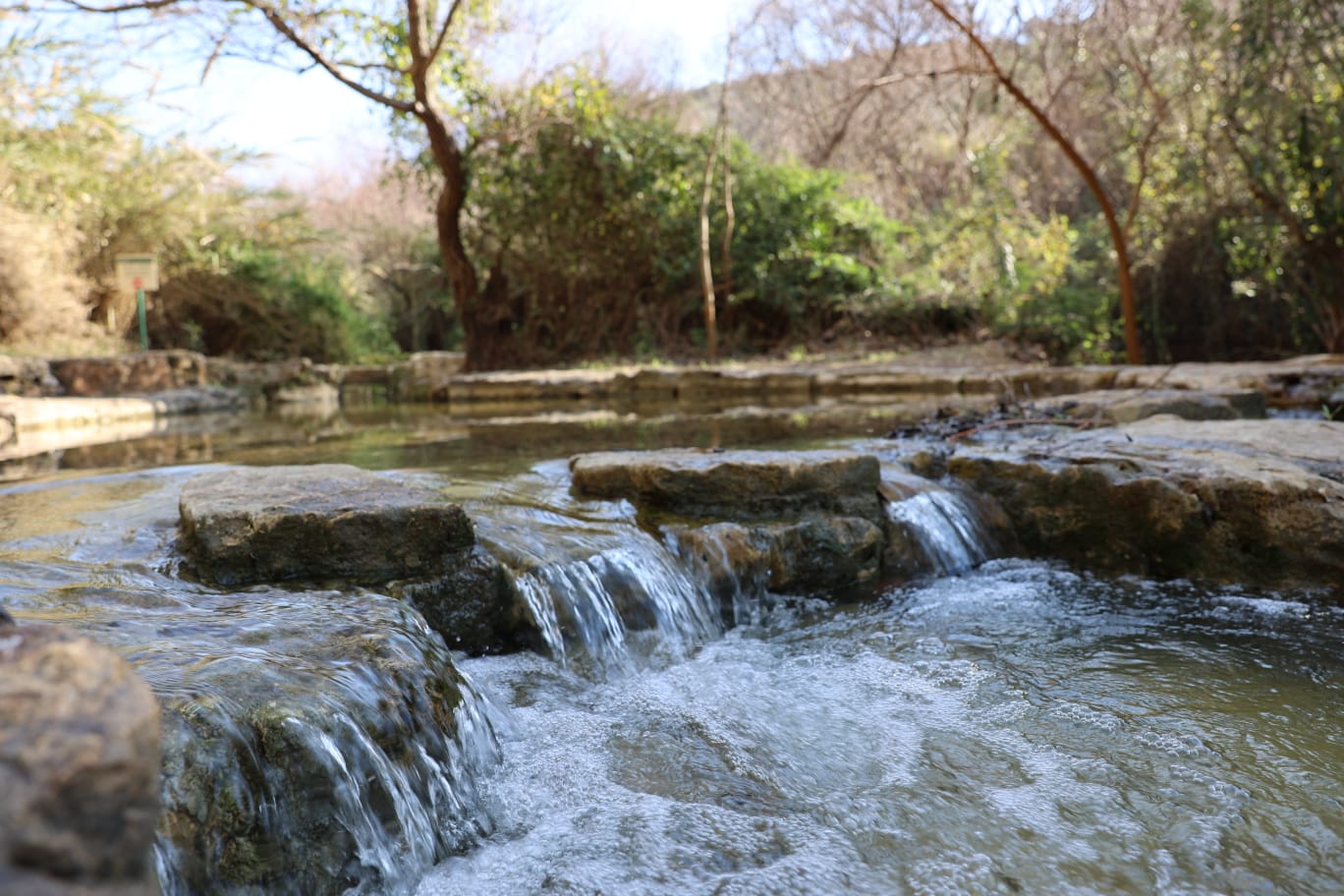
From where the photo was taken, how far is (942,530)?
12.5ft

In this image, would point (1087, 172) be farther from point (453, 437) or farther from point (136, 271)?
point (136, 271)

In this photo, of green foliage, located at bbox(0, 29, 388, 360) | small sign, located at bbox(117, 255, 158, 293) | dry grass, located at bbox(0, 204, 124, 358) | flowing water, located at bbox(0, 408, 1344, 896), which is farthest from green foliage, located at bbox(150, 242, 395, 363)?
flowing water, located at bbox(0, 408, 1344, 896)

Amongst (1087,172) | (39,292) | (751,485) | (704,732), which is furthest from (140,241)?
(704,732)

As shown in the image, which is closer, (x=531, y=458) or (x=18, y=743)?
(x=18, y=743)

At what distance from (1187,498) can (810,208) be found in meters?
10.4

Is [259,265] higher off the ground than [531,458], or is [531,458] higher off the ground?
→ [259,265]

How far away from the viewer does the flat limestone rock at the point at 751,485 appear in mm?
3619

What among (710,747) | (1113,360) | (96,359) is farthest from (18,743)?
(96,359)

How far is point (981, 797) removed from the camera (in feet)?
6.30

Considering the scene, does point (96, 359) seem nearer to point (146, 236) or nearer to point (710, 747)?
point (146, 236)

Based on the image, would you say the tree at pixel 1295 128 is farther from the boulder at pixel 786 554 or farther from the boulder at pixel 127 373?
the boulder at pixel 127 373

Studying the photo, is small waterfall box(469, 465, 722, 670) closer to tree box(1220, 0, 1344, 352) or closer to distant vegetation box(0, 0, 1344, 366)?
distant vegetation box(0, 0, 1344, 366)

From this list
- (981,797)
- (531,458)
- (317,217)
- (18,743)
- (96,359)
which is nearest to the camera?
(18,743)

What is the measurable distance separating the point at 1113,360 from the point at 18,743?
1057 centimetres
